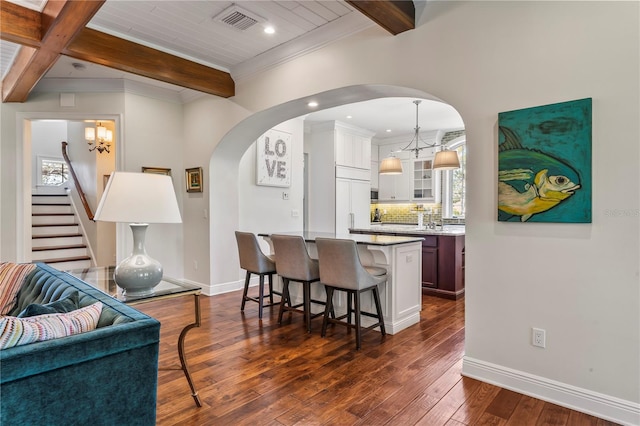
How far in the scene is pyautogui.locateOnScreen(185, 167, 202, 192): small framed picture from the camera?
4.90 metres

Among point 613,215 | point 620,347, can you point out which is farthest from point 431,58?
point 620,347

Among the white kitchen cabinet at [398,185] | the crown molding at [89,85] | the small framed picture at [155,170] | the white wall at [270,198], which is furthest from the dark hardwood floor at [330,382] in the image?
the white kitchen cabinet at [398,185]

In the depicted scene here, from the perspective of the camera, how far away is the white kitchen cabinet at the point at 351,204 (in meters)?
6.72

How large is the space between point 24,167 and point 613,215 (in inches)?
235

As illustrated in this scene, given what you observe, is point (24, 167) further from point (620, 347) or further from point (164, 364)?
point (620, 347)

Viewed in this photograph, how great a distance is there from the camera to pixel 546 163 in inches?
84.2

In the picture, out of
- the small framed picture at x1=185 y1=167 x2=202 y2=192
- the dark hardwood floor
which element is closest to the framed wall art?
the small framed picture at x1=185 y1=167 x2=202 y2=192

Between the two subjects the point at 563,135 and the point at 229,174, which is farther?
the point at 229,174

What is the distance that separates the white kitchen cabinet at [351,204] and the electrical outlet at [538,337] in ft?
14.3

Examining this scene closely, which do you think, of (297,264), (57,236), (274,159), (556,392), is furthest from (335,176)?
(57,236)

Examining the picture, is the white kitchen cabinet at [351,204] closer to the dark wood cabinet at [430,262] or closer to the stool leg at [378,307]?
the dark wood cabinet at [430,262]

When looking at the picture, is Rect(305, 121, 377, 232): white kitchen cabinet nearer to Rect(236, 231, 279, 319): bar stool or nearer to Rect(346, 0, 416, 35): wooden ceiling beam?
Rect(236, 231, 279, 319): bar stool

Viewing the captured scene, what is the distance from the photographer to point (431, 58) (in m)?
2.66

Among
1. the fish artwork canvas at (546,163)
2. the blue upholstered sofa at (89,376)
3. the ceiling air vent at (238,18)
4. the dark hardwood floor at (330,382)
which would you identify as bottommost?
the dark hardwood floor at (330,382)
